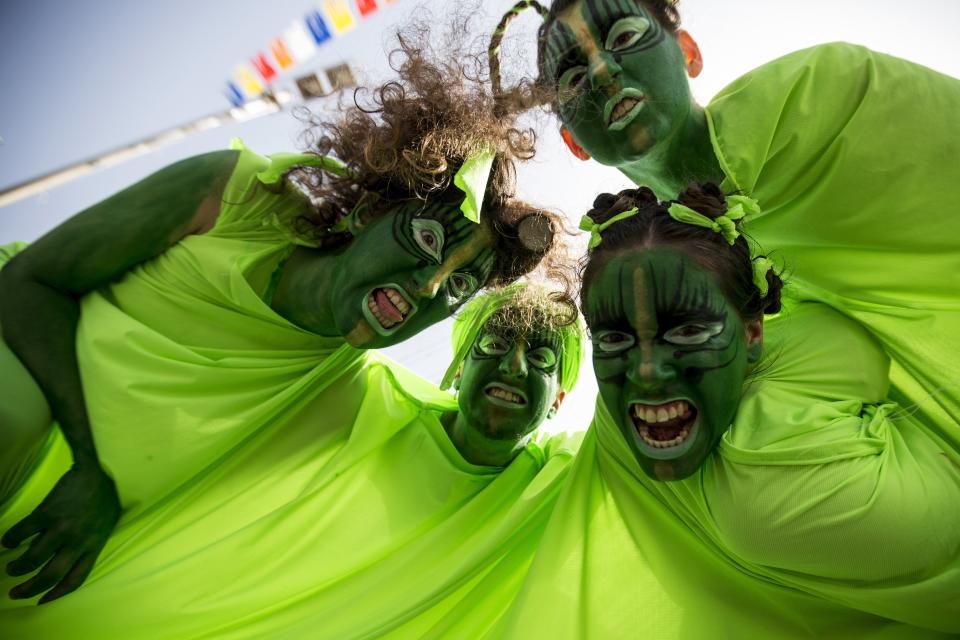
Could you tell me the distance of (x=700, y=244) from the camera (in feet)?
5.97

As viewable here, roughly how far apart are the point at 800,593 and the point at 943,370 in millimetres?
646

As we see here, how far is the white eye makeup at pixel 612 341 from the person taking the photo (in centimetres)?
179

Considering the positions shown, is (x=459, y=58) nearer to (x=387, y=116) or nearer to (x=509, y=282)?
(x=387, y=116)

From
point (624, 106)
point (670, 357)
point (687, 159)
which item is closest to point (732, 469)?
point (670, 357)

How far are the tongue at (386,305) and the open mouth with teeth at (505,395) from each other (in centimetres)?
50

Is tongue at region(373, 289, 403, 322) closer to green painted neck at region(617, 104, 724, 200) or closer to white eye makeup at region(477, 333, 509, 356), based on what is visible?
white eye makeup at region(477, 333, 509, 356)

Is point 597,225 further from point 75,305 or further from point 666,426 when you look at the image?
point 75,305

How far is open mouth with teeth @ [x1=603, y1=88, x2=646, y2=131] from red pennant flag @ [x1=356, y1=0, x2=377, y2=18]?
3.17 meters

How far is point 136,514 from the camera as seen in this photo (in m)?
2.25

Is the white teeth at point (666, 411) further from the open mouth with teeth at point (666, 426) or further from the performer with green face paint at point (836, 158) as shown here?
the performer with green face paint at point (836, 158)

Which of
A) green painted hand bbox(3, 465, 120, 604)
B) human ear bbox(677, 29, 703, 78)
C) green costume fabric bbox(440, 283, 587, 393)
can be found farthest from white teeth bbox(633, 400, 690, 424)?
green painted hand bbox(3, 465, 120, 604)

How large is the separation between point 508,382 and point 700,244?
102cm

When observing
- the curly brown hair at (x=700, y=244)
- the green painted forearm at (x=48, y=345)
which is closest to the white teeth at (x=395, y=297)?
the curly brown hair at (x=700, y=244)

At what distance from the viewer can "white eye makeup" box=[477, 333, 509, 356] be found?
8.75 ft
